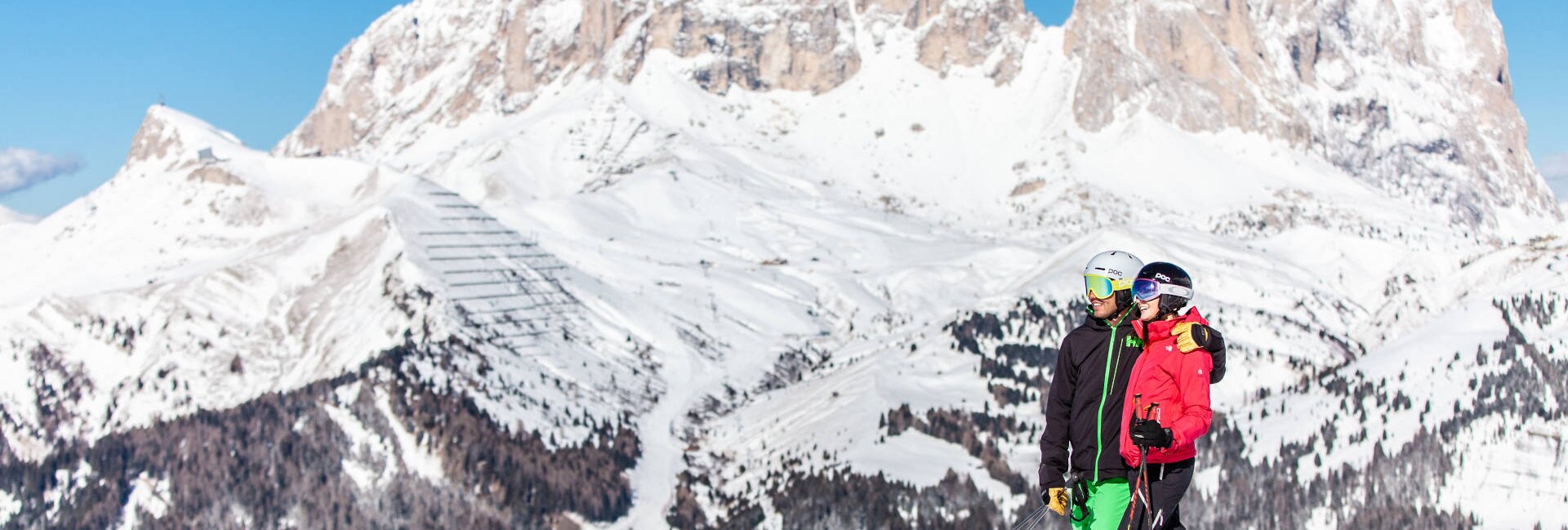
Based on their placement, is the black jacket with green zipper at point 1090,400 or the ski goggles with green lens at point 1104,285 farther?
the ski goggles with green lens at point 1104,285

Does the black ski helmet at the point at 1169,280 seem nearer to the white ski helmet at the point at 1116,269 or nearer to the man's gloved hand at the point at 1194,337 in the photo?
the man's gloved hand at the point at 1194,337

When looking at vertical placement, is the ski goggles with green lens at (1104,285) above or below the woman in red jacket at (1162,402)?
above

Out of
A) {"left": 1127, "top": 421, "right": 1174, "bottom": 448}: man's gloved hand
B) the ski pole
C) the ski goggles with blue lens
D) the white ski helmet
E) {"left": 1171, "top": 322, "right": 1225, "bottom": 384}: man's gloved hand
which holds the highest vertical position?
the white ski helmet

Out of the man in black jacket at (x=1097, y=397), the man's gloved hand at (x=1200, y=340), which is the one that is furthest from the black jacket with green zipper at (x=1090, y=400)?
the man's gloved hand at (x=1200, y=340)

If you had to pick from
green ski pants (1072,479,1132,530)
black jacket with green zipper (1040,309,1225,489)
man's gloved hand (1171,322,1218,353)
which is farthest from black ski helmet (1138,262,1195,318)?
green ski pants (1072,479,1132,530)

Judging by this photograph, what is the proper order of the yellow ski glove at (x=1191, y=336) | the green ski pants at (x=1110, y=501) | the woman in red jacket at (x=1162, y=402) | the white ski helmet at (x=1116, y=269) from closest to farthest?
the yellow ski glove at (x=1191, y=336) < the woman in red jacket at (x=1162, y=402) < the white ski helmet at (x=1116, y=269) < the green ski pants at (x=1110, y=501)

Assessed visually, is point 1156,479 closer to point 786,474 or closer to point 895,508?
point 895,508

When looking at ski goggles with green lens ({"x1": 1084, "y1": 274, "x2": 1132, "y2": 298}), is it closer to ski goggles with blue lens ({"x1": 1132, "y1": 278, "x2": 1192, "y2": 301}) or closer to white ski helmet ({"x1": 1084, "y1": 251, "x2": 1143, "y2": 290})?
white ski helmet ({"x1": 1084, "y1": 251, "x2": 1143, "y2": 290})

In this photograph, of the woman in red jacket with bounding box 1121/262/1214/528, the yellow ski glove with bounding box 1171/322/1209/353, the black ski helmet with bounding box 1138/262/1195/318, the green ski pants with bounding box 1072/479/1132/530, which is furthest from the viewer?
the green ski pants with bounding box 1072/479/1132/530
